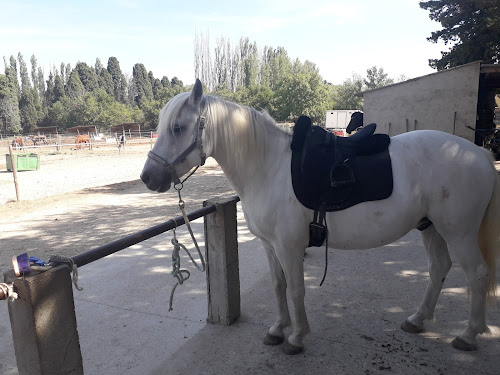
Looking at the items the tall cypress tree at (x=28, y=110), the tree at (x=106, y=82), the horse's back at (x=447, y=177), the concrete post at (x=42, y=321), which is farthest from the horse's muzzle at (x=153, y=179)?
the tree at (x=106, y=82)

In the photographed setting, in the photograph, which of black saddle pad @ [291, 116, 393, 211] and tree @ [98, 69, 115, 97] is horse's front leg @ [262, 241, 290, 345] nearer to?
black saddle pad @ [291, 116, 393, 211]

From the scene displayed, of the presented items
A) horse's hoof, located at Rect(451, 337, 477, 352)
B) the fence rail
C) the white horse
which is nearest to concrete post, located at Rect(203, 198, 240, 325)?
the fence rail

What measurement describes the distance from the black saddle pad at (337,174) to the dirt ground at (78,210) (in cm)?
450

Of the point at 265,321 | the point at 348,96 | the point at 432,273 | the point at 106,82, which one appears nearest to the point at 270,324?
the point at 265,321

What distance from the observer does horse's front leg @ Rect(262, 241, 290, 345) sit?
2609 mm

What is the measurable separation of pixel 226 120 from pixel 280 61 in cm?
6598

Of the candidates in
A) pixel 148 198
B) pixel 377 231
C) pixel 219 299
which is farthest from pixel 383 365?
pixel 148 198

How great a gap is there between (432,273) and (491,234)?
1.83 feet

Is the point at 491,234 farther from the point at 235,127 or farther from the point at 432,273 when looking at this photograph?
the point at 235,127

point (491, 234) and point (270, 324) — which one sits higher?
point (491, 234)

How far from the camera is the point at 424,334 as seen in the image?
269 cm

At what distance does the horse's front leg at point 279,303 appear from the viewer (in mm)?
2609

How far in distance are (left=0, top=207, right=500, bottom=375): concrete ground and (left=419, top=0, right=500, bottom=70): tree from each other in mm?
12195

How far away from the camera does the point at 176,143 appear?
201 centimetres
